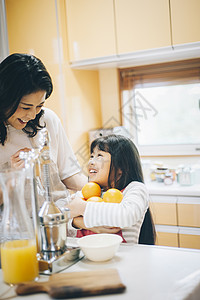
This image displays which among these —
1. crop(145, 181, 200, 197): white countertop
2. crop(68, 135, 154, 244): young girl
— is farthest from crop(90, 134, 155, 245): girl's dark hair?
crop(145, 181, 200, 197): white countertop

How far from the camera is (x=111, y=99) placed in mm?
3230

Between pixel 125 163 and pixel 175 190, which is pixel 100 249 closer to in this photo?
pixel 125 163

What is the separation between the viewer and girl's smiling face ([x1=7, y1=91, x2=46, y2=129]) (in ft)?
4.34

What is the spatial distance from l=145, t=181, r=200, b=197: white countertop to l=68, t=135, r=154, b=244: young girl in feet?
3.54

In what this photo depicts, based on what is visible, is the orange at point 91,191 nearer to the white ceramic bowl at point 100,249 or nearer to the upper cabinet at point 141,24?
A: the white ceramic bowl at point 100,249

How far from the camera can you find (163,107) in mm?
3125

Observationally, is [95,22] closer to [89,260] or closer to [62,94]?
[62,94]

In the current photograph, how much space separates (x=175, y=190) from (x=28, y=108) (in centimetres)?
148

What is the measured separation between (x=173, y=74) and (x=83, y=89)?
2.55ft

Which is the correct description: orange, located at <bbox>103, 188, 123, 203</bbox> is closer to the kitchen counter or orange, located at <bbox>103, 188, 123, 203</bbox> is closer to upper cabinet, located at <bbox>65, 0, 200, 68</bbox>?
the kitchen counter

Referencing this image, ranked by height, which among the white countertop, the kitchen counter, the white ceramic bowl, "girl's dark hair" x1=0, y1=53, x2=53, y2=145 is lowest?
the white countertop

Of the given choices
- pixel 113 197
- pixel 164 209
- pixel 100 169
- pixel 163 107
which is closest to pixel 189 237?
pixel 164 209

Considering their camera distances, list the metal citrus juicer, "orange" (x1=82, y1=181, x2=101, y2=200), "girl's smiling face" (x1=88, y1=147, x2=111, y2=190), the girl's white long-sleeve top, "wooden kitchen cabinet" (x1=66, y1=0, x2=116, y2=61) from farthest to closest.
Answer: "wooden kitchen cabinet" (x1=66, y1=0, x2=116, y2=61) < "girl's smiling face" (x1=88, y1=147, x2=111, y2=190) < "orange" (x1=82, y1=181, x2=101, y2=200) < the girl's white long-sleeve top < the metal citrus juicer

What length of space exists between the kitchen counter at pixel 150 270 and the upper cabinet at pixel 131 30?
1.81m
